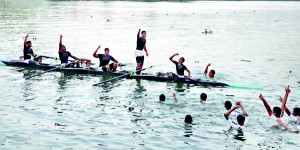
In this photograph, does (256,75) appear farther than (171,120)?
Yes

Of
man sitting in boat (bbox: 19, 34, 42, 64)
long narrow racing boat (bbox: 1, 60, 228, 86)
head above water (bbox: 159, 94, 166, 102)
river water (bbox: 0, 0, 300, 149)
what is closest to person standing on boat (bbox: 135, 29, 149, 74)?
long narrow racing boat (bbox: 1, 60, 228, 86)

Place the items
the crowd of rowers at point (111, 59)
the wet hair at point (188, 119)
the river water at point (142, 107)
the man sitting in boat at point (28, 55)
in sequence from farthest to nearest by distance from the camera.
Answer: the man sitting in boat at point (28, 55), the crowd of rowers at point (111, 59), the wet hair at point (188, 119), the river water at point (142, 107)

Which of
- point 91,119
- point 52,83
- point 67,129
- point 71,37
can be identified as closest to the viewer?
point 67,129

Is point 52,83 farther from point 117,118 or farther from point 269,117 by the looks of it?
point 269,117

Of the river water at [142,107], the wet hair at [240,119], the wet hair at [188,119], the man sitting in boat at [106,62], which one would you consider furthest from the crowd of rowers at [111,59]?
the wet hair at [240,119]

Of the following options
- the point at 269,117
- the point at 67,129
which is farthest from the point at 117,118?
the point at 269,117

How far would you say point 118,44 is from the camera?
2098 inches

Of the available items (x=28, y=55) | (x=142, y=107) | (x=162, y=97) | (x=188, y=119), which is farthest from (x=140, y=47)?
(x=188, y=119)

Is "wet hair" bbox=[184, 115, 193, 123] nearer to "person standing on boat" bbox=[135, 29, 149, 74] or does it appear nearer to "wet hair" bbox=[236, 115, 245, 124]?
"wet hair" bbox=[236, 115, 245, 124]

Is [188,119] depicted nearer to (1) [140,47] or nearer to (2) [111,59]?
(1) [140,47]

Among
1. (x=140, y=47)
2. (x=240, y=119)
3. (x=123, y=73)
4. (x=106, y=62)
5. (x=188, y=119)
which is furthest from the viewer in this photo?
(x=106, y=62)

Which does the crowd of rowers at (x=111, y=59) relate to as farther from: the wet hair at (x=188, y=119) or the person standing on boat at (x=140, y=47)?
the wet hair at (x=188, y=119)

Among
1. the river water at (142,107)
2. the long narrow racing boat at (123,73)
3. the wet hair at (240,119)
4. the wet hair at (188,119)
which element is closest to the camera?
the river water at (142,107)

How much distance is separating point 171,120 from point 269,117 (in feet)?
17.2
